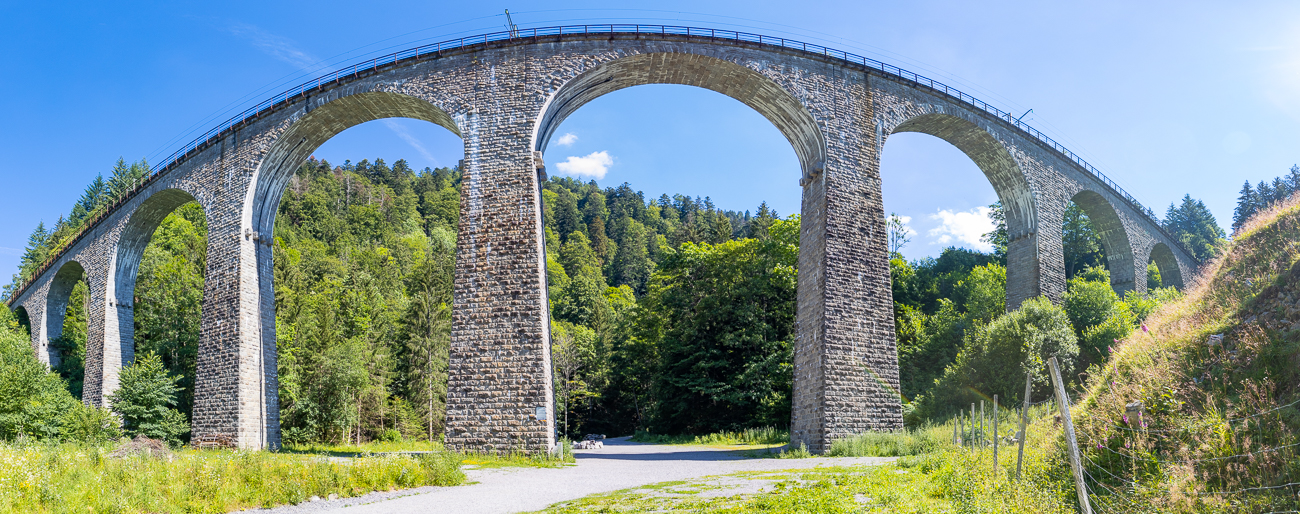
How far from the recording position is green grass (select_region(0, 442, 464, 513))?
7395mm

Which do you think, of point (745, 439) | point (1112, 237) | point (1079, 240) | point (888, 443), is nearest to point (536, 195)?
point (888, 443)

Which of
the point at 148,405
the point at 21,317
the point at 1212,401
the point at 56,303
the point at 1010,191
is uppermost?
the point at 1010,191

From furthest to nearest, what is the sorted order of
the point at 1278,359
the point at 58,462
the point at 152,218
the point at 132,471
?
the point at 152,218
the point at 58,462
the point at 132,471
the point at 1278,359

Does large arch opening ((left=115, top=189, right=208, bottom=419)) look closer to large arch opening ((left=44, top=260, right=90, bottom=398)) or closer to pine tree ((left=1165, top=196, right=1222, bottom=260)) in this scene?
large arch opening ((left=44, top=260, right=90, bottom=398))

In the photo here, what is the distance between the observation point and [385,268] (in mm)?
54031

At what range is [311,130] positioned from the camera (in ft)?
68.4

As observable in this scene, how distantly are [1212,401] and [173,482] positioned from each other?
1140cm

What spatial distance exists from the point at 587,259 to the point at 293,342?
53.4 m

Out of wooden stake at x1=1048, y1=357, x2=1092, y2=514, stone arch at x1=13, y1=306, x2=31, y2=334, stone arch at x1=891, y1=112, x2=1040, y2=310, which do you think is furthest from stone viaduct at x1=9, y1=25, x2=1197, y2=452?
stone arch at x1=13, y1=306, x2=31, y2=334

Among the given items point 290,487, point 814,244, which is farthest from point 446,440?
point 814,244

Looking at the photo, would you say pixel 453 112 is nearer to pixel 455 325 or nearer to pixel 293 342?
pixel 455 325

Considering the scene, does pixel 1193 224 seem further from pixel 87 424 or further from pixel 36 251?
pixel 36 251

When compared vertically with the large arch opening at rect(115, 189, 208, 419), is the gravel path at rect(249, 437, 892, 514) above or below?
below

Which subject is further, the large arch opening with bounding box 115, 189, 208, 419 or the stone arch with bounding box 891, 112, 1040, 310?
the large arch opening with bounding box 115, 189, 208, 419
